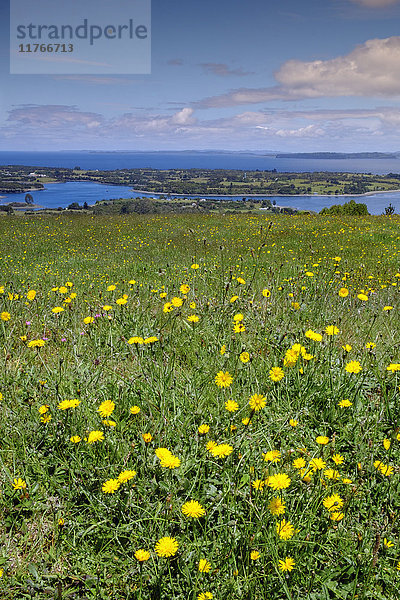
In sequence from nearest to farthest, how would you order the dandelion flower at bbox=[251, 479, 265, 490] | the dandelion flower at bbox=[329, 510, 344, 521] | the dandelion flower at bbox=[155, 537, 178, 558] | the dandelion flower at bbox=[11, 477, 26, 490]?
1. the dandelion flower at bbox=[155, 537, 178, 558]
2. the dandelion flower at bbox=[329, 510, 344, 521]
3. the dandelion flower at bbox=[251, 479, 265, 490]
4. the dandelion flower at bbox=[11, 477, 26, 490]

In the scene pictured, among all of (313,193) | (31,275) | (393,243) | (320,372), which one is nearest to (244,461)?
(320,372)

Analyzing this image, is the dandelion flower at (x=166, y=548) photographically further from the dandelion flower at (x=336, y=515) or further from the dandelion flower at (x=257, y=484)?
the dandelion flower at (x=336, y=515)

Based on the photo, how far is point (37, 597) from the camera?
1682 millimetres

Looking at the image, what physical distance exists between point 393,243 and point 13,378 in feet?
35.4

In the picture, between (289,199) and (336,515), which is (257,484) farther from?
(289,199)

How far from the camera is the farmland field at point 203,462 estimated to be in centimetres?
175

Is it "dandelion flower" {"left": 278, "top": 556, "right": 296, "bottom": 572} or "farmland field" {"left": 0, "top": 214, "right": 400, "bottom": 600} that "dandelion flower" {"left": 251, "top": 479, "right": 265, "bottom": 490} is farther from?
"dandelion flower" {"left": 278, "top": 556, "right": 296, "bottom": 572}

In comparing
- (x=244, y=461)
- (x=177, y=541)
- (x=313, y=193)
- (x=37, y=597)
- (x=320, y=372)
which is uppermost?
(x=313, y=193)

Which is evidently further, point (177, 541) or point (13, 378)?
point (13, 378)

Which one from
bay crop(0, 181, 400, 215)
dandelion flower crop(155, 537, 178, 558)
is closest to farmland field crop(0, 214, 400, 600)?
dandelion flower crop(155, 537, 178, 558)

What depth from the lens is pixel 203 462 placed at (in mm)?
2174

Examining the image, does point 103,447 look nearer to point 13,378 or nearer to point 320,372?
point 13,378

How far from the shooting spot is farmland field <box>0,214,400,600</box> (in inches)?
69.0

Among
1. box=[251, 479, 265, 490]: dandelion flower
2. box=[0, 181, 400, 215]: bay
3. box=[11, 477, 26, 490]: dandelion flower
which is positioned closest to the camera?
box=[251, 479, 265, 490]: dandelion flower
